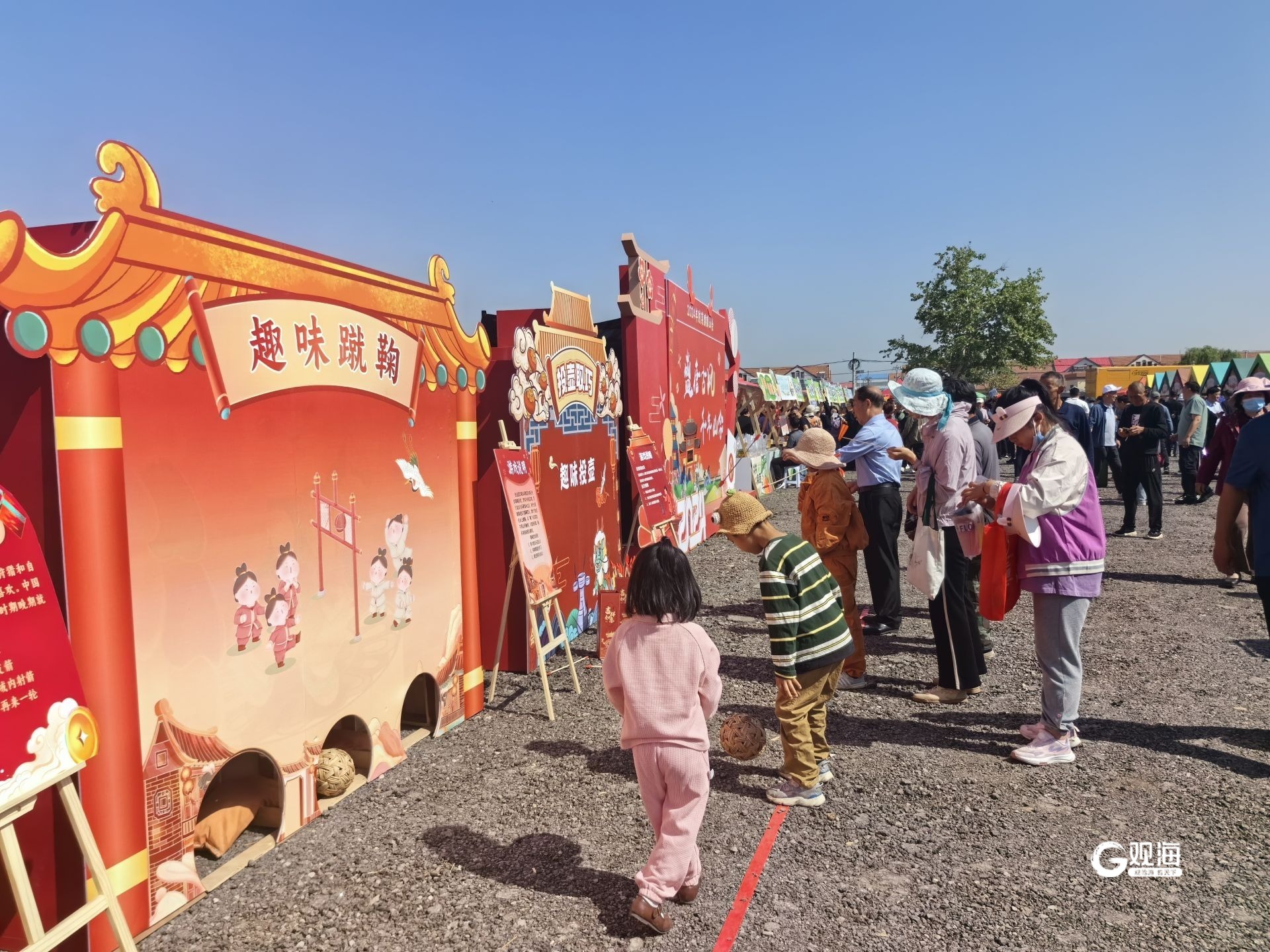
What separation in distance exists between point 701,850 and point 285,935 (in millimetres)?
1645

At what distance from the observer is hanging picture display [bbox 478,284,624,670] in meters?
5.79

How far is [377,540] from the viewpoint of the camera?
4246 mm

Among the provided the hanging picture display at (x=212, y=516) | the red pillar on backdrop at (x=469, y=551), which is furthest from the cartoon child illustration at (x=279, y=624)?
the red pillar on backdrop at (x=469, y=551)

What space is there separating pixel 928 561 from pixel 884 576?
1.90 m

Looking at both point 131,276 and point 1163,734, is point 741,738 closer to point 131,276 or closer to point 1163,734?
point 1163,734

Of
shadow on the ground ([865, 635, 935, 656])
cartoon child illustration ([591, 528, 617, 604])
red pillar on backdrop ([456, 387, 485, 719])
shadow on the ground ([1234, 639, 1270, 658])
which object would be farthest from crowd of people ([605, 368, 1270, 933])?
cartoon child illustration ([591, 528, 617, 604])

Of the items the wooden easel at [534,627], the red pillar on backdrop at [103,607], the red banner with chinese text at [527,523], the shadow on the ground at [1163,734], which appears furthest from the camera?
the red banner with chinese text at [527,523]

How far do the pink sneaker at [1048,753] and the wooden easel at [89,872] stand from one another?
3959 mm

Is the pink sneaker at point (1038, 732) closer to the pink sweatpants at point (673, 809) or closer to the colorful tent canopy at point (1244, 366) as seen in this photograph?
the pink sweatpants at point (673, 809)

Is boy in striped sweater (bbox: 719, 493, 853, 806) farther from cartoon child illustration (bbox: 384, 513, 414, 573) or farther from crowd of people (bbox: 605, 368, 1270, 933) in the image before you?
cartoon child illustration (bbox: 384, 513, 414, 573)

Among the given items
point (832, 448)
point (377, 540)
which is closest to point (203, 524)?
point (377, 540)

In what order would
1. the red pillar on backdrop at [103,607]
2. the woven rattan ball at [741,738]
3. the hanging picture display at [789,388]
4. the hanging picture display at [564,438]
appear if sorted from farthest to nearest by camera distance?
the hanging picture display at [789,388] < the hanging picture display at [564,438] < the woven rattan ball at [741,738] < the red pillar on backdrop at [103,607]

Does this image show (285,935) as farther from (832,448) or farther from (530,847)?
(832,448)

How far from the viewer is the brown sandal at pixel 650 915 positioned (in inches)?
110
